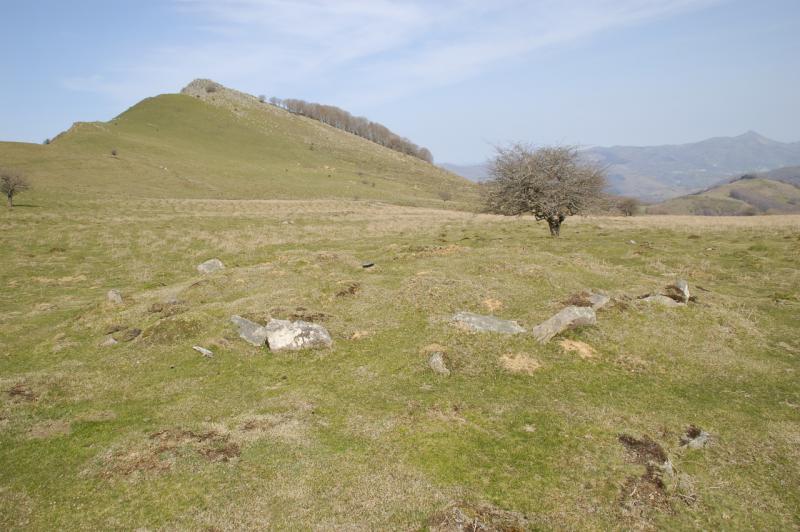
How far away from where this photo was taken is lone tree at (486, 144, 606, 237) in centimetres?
4469

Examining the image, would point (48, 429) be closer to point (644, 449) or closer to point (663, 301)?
point (644, 449)

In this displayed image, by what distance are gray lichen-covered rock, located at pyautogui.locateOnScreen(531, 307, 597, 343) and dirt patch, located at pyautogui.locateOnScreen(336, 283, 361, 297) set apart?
10.5 meters

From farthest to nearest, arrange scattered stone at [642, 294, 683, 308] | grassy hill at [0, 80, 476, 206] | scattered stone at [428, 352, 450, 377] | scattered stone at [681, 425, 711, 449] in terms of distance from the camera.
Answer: grassy hill at [0, 80, 476, 206], scattered stone at [642, 294, 683, 308], scattered stone at [428, 352, 450, 377], scattered stone at [681, 425, 711, 449]

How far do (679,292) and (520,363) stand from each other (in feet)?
39.7

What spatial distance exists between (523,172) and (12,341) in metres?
40.8

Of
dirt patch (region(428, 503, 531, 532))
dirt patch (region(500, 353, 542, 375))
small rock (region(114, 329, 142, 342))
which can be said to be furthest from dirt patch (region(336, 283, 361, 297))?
dirt patch (region(428, 503, 531, 532))

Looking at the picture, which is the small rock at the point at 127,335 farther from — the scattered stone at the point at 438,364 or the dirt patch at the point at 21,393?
the scattered stone at the point at 438,364

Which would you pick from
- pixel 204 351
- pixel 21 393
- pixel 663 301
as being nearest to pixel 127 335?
pixel 204 351

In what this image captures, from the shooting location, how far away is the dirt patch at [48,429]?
14570mm

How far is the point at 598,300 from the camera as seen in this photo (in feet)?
76.9

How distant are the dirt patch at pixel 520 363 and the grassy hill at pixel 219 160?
79.7 metres

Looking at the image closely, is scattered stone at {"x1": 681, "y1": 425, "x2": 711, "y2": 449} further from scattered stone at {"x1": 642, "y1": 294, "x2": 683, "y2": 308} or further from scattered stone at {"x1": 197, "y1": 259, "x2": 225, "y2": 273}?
scattered stone at {"x1": 197, "y1": 259, "x2": 225, "y2": 273}

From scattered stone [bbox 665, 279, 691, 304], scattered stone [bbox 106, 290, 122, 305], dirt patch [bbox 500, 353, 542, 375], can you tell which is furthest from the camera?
scattered stone [bbox 106, 290, 122, 305]

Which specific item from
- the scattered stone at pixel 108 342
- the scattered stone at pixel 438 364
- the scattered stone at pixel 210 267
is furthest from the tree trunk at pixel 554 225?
the scattered stone at pixel 108 342
